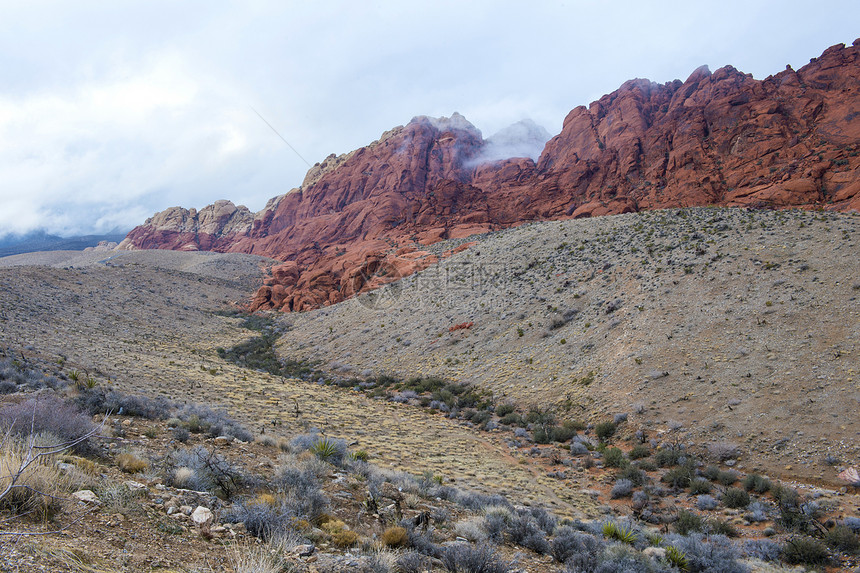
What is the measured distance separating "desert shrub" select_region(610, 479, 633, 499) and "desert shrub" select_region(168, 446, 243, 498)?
28.0ft

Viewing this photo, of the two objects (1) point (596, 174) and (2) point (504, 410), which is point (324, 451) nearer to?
(2) point (504, 410)

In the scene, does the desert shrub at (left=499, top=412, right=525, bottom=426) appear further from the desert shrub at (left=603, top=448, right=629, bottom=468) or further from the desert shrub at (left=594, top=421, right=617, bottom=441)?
the desert shrub at (left=603, top=448, right=629, bottom=468)

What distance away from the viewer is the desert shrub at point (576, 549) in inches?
219

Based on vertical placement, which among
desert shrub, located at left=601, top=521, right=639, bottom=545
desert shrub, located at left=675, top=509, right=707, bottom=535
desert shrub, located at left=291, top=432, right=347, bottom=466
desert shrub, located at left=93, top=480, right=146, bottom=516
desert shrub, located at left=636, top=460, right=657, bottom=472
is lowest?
desert shrub, located at left=636, top=460, right=657, bottom=472

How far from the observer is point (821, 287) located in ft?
49.7

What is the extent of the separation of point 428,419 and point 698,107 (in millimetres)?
69247

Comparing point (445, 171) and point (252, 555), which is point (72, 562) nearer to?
point (252, 555)

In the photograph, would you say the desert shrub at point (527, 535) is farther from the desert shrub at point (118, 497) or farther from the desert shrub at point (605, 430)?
the desert shrub at point (605, 430)

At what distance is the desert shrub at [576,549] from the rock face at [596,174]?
33.6m

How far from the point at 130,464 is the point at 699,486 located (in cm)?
1136

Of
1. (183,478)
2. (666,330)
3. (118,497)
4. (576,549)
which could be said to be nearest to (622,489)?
(576,549)

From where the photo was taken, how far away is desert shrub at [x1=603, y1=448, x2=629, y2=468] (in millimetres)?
11250

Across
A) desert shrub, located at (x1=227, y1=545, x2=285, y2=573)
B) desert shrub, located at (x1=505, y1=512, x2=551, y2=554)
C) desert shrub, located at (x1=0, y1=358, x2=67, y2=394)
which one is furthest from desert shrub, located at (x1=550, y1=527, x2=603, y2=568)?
desert shrub, located at (x1=0, y1=358, x2=67, y2=394)

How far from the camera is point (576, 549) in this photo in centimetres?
588
